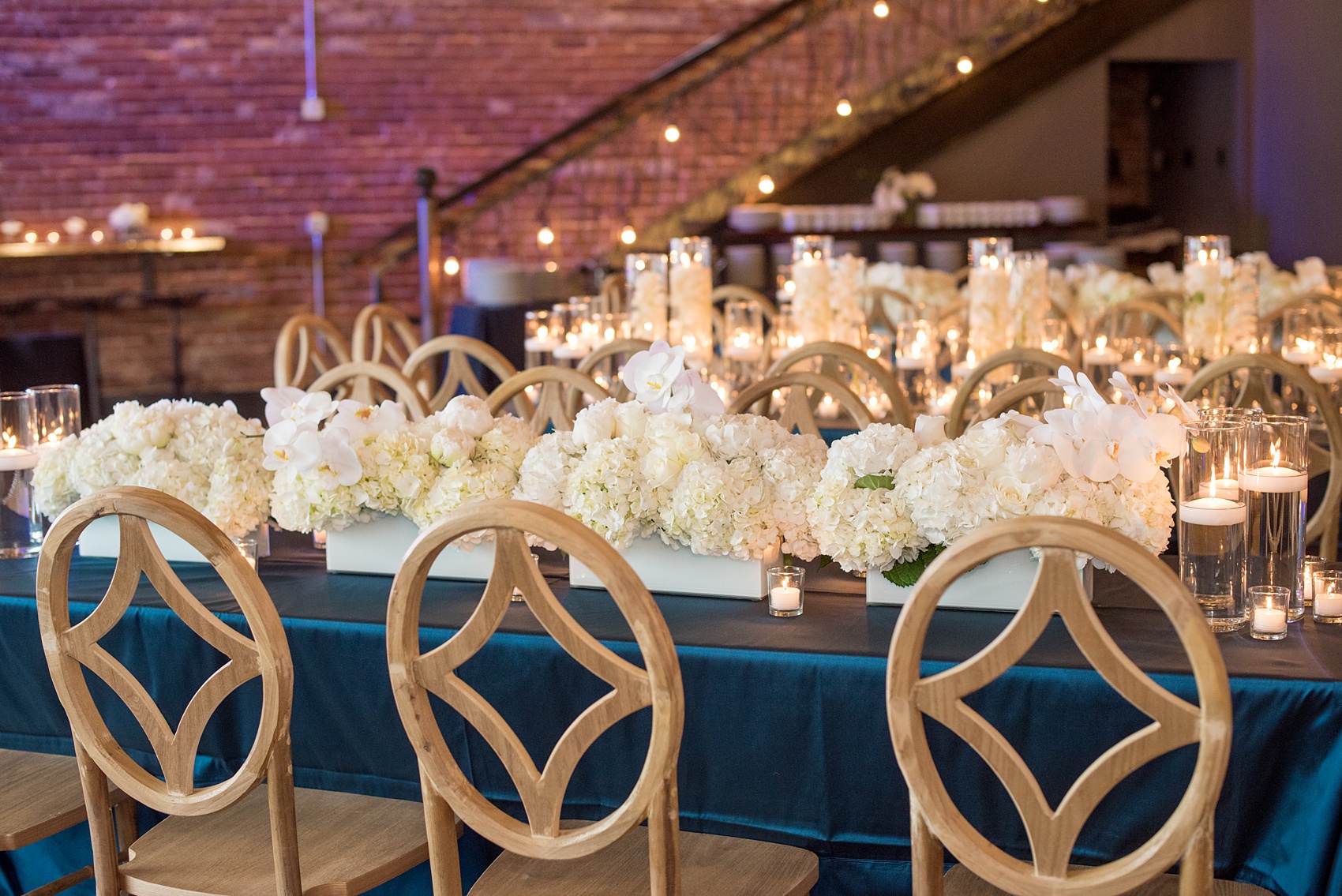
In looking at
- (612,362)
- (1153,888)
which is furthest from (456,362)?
(1153,888)

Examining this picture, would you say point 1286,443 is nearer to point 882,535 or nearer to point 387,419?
point 882,535

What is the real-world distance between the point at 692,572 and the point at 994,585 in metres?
0.48

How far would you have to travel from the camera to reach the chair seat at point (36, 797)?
2189 millimetres

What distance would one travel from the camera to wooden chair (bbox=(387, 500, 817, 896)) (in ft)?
5.30

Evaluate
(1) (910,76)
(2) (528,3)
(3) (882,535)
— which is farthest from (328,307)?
(3) (882,535)

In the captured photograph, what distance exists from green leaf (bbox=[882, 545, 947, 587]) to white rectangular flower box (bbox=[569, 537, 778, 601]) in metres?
0.21

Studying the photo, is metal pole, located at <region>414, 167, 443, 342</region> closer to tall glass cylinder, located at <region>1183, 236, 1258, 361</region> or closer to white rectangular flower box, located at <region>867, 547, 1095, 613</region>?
tall glass cylinder, located at <region>1183, 236, 1258, 361</region>

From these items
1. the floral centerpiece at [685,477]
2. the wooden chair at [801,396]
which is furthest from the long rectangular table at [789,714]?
the wooden chair at [801,396]

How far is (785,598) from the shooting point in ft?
7.04

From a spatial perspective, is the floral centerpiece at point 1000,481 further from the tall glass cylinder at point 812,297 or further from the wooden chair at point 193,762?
the tall glass cylinder at point 812,297

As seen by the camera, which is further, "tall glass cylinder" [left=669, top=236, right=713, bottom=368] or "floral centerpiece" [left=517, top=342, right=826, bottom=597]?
"tall glass cylinder" [left=669, top=236, right=713, bottom=368]

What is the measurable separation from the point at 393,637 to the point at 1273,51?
8.88 metres

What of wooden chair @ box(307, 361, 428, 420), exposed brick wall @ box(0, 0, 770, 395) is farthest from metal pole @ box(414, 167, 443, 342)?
wooden chair @ box(307, 361, 428, 420)

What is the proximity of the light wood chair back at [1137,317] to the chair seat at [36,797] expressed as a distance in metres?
3.52
